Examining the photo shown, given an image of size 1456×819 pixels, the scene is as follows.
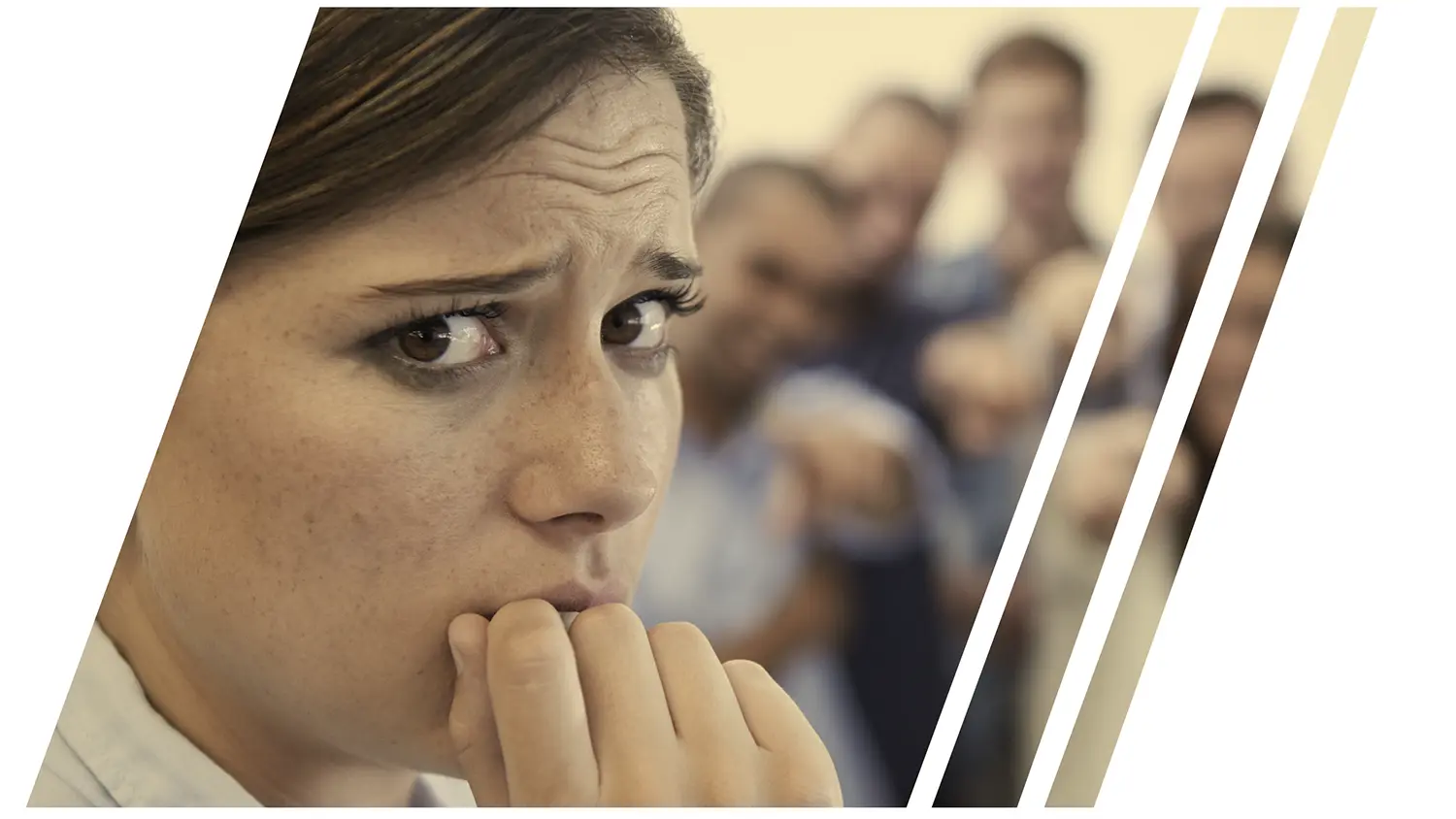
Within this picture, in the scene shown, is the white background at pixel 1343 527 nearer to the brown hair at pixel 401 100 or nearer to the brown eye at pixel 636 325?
the brown eye at pixel 636 325

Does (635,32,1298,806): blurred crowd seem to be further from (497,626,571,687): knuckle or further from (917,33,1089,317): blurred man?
(497,626,571,687): knuckle

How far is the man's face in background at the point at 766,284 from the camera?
4.28 ft

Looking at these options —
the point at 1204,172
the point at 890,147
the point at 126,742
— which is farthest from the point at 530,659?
the point at 1204,172

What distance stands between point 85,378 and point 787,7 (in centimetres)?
72

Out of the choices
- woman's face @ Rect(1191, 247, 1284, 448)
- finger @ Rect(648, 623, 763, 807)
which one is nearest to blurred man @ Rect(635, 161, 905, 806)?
finger @ Rect(648, 623, 763, 807)

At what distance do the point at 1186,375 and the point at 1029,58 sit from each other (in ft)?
1.13

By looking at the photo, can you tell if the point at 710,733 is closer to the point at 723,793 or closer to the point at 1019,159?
the point at 723,793

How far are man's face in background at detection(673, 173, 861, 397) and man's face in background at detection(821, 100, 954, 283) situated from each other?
0.08 ft

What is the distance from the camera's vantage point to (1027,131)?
4.42ft

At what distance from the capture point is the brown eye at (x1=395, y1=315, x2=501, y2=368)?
112 centimetres

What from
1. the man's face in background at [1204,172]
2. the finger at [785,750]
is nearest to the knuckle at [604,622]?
the finger at [785,750]

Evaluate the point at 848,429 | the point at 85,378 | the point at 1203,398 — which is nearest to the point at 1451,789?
the point at 1203,398
